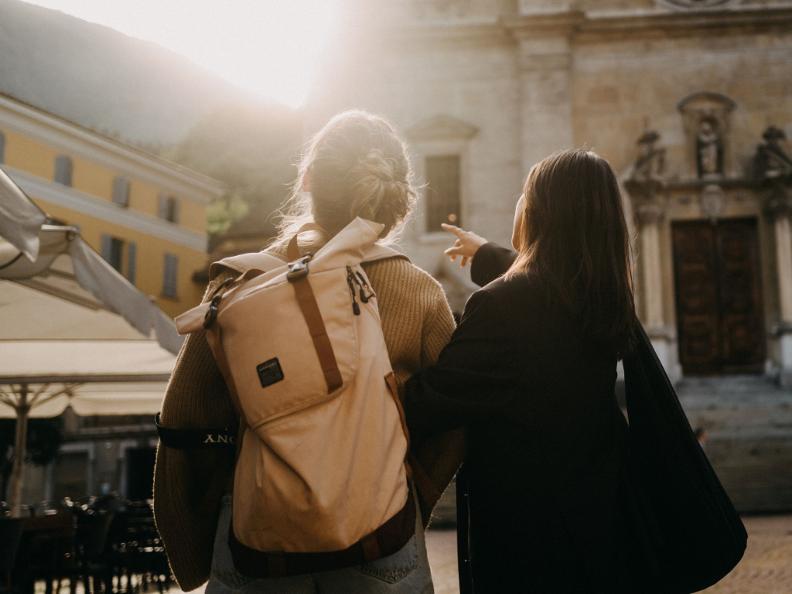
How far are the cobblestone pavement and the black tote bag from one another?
5.35m

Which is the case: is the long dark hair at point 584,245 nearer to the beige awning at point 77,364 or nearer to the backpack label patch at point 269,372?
the backpack label patch at point 269,372

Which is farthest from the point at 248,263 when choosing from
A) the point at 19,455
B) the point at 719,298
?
the point at 719,298

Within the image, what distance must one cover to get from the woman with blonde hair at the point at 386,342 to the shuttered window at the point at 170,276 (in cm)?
3377

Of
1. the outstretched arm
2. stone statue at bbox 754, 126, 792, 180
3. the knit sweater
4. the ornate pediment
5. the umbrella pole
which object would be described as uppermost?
the ornate pediment

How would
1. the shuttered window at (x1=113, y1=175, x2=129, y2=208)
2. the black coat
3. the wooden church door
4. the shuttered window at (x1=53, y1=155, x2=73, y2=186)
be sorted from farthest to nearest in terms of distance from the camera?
the shuttered window at (x1=113, y1=175, x2=129, y2=208) → the shuttered window at (x1=53, y1=155, x2=73, y2=186) → the wooden church door → the black coat

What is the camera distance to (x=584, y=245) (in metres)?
2.28

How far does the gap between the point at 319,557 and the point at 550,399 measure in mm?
803

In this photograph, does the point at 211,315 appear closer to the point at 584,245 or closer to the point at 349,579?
the point at 349,579

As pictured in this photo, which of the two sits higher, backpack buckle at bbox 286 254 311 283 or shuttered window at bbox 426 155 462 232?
shuttered window at bbox 426 155 462 232

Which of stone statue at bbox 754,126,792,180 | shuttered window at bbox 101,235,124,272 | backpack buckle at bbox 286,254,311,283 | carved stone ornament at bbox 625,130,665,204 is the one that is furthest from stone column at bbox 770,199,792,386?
shuttered window at bbox 101,235,124,272

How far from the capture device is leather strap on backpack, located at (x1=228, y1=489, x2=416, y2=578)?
1705mm

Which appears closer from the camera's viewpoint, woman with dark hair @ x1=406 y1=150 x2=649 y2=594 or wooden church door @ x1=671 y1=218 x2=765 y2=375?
woman with dark hair @ x1=406 y1=150 x2=649 y2=594

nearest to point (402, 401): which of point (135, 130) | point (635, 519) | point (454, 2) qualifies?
point (635, 519)

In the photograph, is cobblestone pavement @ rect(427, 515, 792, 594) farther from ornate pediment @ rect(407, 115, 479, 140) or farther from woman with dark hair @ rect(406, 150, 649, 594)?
ornate pediment @ rect(407, 115, 479, 140)
